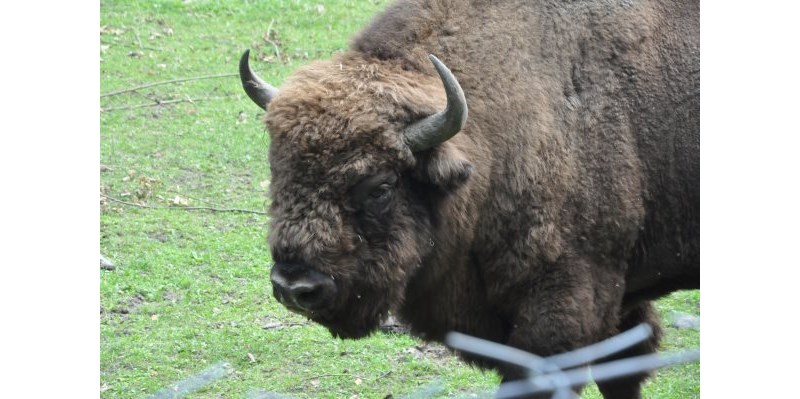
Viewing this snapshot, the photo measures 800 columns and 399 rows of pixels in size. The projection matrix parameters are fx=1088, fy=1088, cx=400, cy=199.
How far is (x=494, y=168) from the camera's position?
430 cm

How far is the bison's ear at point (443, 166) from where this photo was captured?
13.3ft

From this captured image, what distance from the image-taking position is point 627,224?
4.39 m

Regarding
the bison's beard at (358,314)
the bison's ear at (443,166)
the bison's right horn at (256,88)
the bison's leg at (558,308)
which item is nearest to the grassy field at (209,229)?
the bison's leg at (558,308)

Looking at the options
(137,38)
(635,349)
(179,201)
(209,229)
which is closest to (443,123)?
(635,349)

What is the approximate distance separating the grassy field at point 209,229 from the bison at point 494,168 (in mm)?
1147

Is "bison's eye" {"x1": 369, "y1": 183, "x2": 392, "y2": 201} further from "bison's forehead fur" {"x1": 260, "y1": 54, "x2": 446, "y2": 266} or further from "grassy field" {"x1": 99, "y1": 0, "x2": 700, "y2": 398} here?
"grassy field" {"x1": 99, "y1": 0, "x2": 700, "y2": 398}

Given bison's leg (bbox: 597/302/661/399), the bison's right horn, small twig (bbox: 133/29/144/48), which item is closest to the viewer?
the bison's right horn

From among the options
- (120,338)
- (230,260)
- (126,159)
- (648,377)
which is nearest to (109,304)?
(120,338)

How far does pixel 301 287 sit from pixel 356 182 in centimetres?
44

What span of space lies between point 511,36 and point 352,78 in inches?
27.9

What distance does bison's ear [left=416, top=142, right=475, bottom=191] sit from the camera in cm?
405

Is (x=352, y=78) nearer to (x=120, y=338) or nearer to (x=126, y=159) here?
(x=120, y=338)

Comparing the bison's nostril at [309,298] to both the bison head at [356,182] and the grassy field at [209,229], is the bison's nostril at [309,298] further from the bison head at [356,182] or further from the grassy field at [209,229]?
the grassy field at [209,229]

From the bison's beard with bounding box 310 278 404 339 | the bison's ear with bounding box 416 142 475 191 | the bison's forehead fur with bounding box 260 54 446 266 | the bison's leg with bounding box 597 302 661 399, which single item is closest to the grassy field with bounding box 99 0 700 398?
the bison's leg with bounding box 597 302 661 399
